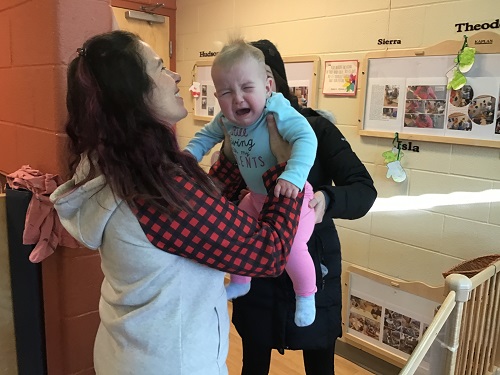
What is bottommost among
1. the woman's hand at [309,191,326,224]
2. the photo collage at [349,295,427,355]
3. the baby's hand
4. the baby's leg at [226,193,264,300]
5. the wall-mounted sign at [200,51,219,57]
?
the photo collage at [349,295,427,355]

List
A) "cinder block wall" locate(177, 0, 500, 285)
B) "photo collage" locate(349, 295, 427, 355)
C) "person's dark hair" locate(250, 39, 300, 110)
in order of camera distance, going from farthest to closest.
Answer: "photo collage" locate(349, 295, 427, 355) < "cinder block wall" locate(177, 0, 500, 285) < "person's dark hair" locate(250, 39, 300, 110)

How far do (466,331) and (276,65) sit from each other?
3.70ft

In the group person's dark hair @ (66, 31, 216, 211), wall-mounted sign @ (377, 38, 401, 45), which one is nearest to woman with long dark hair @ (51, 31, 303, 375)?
person's dark hair @ (66, 31, 216, 211)

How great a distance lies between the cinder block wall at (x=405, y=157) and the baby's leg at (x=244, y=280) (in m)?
1.37

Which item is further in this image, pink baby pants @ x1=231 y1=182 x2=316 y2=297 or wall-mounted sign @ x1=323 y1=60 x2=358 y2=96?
wall-mounted sign @ x1=323 y1=60 x2=358 y2=96

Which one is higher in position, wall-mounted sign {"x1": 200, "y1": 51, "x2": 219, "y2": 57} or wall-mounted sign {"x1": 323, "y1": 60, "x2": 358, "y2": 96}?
wall-mounted sign {"x1": 200, "y1": 51, "x2": 219, "y2": 57}

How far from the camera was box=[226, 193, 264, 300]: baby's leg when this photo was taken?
50.9 inches

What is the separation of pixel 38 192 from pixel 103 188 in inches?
24.2

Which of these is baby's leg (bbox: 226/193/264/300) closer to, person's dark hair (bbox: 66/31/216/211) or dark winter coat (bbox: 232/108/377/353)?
dark winter coat (bbox: 232/108/377/353)

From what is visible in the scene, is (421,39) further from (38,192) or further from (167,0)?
(167,0)

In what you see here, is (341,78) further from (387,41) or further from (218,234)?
(218,234)

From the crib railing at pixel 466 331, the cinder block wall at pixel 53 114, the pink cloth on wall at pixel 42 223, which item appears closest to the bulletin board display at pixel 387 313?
the crib railing at pixel 466 331

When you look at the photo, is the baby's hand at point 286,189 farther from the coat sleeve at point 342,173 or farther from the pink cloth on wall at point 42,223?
the pink cloth on wall at point 42,223

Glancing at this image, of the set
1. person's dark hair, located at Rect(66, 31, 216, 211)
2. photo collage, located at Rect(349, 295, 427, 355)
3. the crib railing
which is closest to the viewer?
person's dark hair, located at Rect(66, 31, 216, 211)
